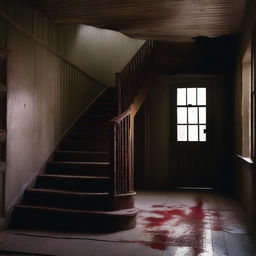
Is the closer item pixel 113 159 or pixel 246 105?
pixel 113 159

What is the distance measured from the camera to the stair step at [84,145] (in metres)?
6.88

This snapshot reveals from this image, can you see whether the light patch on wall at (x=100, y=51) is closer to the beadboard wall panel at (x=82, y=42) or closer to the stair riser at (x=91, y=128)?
the beadboard wall panel at (x=82, y=42)

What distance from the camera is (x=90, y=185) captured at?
5719 millimetres

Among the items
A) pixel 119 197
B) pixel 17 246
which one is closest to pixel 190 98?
pixel 119 197

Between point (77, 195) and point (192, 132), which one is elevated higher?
point (192, 132)

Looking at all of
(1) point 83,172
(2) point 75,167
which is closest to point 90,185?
(1) point 83,172

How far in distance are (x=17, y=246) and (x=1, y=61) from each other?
7.64 ft

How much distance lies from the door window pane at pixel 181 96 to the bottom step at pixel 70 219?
168 inches

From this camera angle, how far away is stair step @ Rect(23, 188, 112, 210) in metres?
5.21

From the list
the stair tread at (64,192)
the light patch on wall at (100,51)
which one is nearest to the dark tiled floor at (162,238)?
the stair tread at (64,192)

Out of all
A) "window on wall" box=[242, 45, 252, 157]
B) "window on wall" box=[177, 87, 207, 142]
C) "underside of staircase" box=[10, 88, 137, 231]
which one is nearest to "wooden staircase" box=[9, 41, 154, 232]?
"underside of staircase" box=[10, 88, 137, 231]

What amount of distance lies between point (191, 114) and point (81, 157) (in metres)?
3.32

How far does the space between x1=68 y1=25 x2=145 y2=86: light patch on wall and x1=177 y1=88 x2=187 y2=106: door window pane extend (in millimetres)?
2029

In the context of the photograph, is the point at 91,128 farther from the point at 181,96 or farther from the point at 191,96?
the point at 191,96
